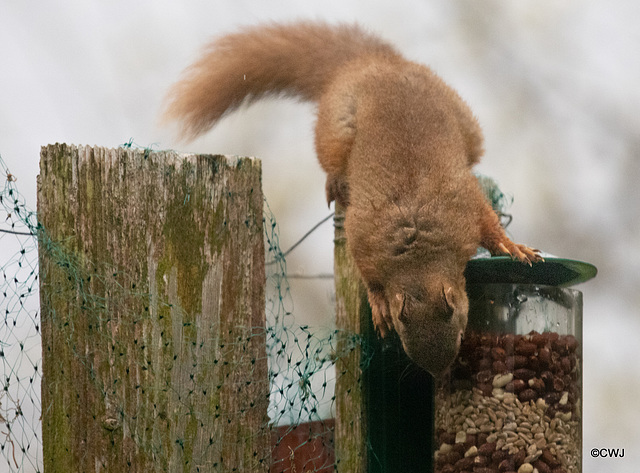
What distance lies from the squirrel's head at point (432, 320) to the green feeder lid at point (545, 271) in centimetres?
19

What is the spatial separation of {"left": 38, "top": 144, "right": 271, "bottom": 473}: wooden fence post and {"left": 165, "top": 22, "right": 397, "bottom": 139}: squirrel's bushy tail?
170 cm

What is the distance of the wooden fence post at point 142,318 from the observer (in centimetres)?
181

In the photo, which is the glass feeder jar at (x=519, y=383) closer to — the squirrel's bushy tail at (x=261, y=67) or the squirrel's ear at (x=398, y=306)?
the squirrel's ear at (x=398, y=306)

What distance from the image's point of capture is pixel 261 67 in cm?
359

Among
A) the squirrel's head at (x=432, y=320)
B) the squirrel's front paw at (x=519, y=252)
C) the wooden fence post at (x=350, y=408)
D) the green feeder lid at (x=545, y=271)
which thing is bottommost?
the wooden fence post at (x=350, y=408)

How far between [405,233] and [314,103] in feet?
4.10

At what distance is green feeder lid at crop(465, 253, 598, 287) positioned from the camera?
7.48 feet

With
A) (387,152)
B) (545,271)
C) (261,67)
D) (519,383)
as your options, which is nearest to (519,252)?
(545,271)

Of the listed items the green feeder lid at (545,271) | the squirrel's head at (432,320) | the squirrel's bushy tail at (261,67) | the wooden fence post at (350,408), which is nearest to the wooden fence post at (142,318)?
the wooden fence post at (350,408)

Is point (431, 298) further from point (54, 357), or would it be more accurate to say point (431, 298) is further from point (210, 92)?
point (210, 92)

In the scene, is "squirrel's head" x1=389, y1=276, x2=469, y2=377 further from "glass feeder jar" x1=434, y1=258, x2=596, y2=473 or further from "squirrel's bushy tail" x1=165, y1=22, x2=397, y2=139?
"squirrel's bushy tail" x1=165, y1=22, x2=397, y2=139

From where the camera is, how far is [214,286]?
186cm

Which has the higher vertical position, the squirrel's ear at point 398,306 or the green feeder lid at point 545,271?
the green feeder lid at point 545,271

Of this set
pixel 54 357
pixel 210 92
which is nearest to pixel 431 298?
pixel 54 357
